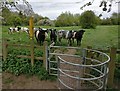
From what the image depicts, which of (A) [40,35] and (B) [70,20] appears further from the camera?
(B) [70,20]

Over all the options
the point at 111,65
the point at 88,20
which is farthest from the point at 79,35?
the point at 111,65

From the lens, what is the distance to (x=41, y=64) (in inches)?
210

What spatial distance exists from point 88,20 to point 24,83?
13.1 ft

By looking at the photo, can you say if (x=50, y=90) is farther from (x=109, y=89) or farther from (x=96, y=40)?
(x=96, y=40)

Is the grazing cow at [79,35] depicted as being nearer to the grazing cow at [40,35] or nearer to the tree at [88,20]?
the tree at [88,20]

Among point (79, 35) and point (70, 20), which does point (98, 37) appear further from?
point (70, 20)

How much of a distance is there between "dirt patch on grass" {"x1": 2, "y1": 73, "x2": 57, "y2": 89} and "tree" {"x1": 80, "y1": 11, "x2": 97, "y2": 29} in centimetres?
322

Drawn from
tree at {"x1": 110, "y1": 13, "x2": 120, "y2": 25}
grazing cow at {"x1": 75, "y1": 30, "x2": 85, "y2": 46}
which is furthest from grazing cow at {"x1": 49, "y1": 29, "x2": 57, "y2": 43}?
tree at {"x1": 110, "y1": 13, "x2": 120, "y2": 25}

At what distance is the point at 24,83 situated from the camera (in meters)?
4.68

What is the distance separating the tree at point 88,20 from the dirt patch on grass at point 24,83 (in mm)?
3223

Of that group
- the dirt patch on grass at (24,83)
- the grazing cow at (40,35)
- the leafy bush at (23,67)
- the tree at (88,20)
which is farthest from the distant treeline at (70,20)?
the dirt patch on grass at (24,83)

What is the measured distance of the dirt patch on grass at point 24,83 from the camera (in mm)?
4508

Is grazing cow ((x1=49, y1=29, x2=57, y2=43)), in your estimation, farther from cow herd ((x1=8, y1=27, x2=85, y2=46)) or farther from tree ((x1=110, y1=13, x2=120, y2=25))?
tree ((x1=110, y1=13, x2=120, y2=25))

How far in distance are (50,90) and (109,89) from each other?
1.18m
